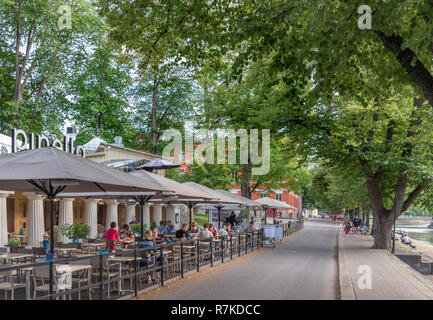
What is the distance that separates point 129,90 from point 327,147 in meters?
26.6

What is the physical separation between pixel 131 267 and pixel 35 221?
10.1 metres

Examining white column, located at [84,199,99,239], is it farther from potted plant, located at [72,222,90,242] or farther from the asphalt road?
the asphalt road

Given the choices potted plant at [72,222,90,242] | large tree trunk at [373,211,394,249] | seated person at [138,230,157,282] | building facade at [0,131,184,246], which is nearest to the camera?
seated person at [138,230,157,282]

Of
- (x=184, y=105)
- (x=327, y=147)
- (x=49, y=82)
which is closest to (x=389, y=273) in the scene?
(x=327, y=147)

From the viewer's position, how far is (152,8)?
11719 millimetres

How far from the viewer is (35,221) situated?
20734 millimetres

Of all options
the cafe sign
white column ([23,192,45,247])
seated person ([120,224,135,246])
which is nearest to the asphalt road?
seated person ([120,224,135,246])

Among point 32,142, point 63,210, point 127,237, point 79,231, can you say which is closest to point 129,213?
point 63,210

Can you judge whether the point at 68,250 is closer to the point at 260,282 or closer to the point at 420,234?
the point at 260,282

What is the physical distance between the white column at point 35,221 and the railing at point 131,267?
8.11 m

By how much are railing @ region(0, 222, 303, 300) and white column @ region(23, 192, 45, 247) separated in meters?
8.11

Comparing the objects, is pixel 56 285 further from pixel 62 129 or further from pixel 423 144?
pixel 62 129

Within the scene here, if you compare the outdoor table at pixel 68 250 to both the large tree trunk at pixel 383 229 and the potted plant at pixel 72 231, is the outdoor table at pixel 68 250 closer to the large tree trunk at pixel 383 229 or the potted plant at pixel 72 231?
the potted plant at pixel 72 231

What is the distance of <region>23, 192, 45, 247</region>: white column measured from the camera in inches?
803
